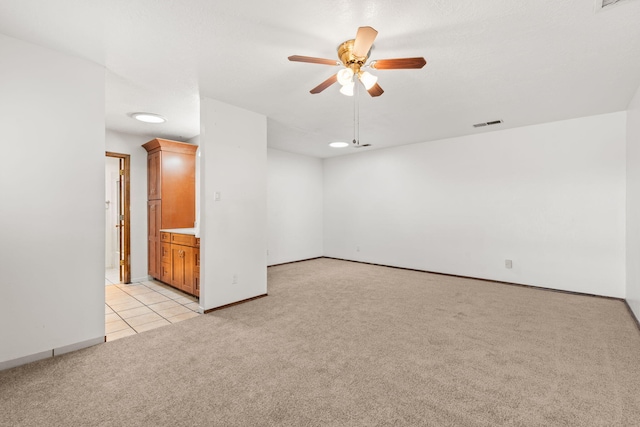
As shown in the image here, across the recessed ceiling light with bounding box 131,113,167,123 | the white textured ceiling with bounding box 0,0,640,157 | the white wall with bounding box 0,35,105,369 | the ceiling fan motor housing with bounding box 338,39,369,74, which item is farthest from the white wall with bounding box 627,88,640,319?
the recessed ceiling light with bounding box 131,113,167,123

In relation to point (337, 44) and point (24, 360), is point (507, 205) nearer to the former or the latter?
point (337, 44)

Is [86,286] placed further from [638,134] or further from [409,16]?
[638,134]

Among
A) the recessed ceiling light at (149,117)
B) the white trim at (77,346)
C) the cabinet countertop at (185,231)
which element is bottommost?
the white trim at (77,346)

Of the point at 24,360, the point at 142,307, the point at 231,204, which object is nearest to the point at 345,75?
the point at 231,204

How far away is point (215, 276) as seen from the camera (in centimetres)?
349

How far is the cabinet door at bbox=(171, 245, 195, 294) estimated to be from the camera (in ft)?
13.2

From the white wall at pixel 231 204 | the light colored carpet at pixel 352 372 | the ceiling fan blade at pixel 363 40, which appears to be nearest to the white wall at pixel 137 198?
the white wall at pixel 231 204

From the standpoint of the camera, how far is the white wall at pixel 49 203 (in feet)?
7.34

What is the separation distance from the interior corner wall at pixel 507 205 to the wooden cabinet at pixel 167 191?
144 inches

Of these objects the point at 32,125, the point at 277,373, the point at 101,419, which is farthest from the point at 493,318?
the point at 32,125

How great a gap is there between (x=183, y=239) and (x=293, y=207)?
3126mm

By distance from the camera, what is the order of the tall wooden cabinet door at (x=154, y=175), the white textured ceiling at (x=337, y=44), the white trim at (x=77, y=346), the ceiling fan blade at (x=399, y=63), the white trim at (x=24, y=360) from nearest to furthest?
the white textured ceiling at (x=337, y=44) < the ceiling fan blade at (x=399, y=63) < the white trim at (x=24, y=360) < the white trim at (x=77, y=346) < the tall wooden cabinet door at (x=154, y=175)

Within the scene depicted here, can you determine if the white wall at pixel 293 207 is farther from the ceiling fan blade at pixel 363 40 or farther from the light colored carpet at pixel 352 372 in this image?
the ceiling fan blade at pixel 363 40

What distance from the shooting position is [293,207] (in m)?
6.90
